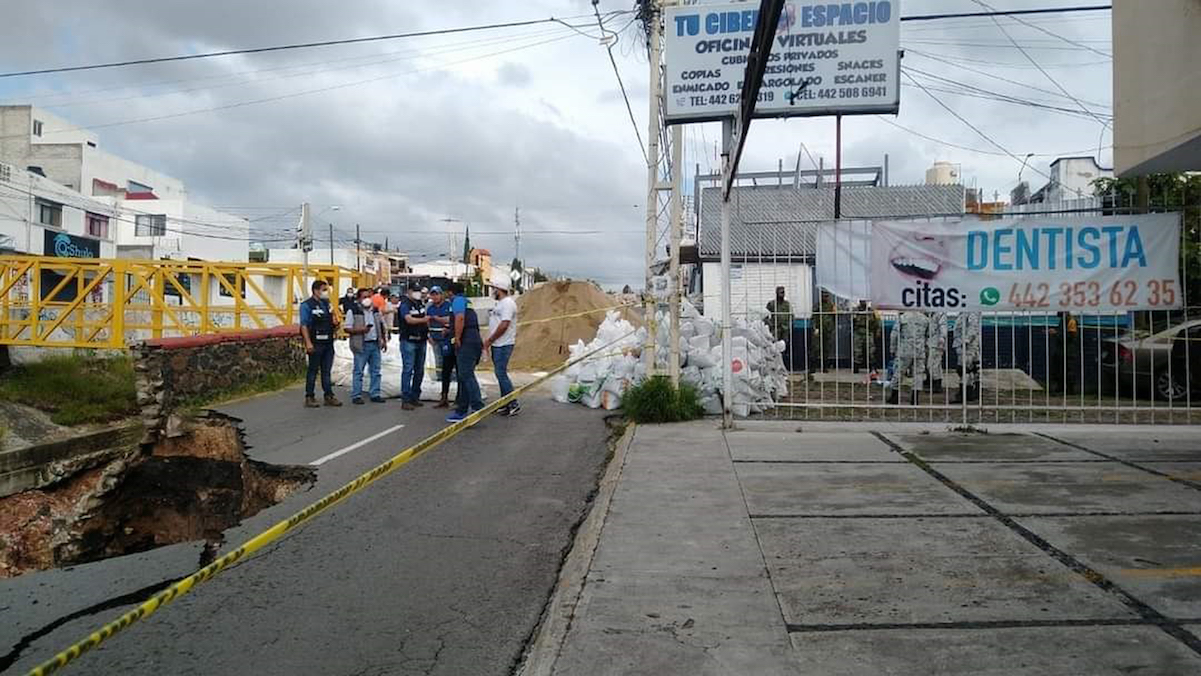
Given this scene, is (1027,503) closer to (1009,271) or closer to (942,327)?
(1009,271)

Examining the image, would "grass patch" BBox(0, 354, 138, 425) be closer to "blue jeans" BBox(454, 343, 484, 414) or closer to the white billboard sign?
"blue jeans" BBox(454, 343, 484, 414)

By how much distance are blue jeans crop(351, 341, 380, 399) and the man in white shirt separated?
2.24 meters

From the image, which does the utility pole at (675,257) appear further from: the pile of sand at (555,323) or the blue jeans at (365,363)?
the pile of sand at (555,323)

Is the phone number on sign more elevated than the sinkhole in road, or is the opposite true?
the phone number on sign

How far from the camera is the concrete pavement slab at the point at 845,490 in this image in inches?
251

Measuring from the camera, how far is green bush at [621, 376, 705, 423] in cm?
1055

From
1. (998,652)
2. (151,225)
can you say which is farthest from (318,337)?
(151,225)

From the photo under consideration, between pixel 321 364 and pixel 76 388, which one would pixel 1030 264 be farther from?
pixel 76 388

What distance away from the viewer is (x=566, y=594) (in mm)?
4770

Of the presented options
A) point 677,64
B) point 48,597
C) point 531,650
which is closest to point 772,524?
point 531,650

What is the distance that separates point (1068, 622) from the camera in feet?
13.5

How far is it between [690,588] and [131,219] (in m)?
60.0

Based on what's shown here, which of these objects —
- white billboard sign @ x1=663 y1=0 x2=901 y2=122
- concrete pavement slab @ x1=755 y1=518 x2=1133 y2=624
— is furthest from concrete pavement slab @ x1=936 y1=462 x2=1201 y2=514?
white billboard sign @ x1=663 y1=0 x2=901 y2=122

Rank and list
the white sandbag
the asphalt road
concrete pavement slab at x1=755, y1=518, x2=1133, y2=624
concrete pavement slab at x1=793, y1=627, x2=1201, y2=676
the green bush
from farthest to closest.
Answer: the white sandbag → the green bush → concrete pavement slab at x1=755, y1=518, x2=1133, y2=624 → the asphalt road → concrete pavement slab at x1=793, y1=627, x2=1201, y2=676
